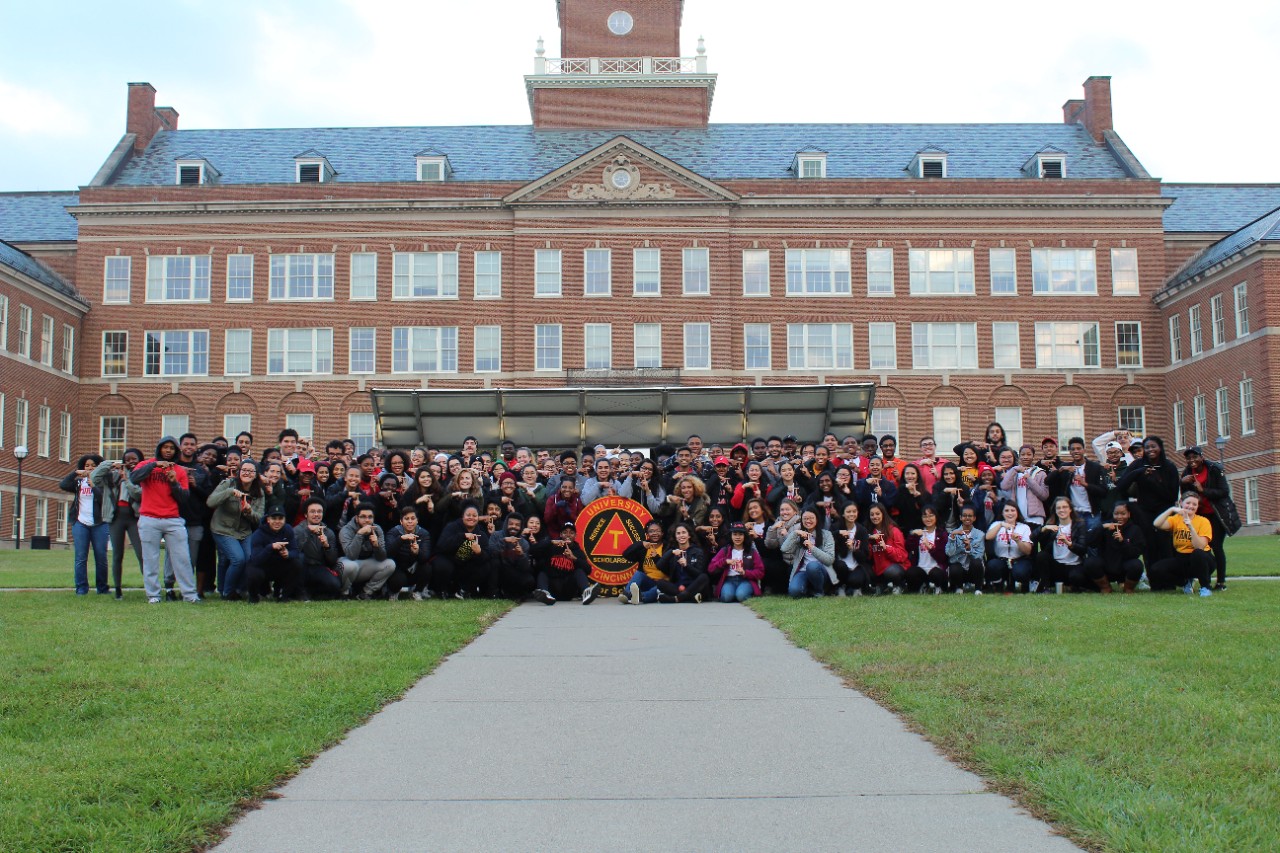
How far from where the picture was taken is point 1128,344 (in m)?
54.9

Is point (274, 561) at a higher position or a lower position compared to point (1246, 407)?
lower

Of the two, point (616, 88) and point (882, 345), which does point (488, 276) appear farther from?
point (882, 345)

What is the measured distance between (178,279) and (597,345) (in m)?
17.6

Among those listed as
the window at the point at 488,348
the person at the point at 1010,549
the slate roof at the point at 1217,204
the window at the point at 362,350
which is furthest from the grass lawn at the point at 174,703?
the slate roof at the point at 1217,204

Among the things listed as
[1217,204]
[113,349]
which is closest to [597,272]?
[113,349]

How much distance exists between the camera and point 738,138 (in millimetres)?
60312

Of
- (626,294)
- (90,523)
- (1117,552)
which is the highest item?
(626,294)

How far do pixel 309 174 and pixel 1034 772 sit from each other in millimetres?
55221

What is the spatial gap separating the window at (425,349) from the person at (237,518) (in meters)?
38.5

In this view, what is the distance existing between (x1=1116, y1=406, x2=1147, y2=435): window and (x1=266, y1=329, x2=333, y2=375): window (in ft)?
107

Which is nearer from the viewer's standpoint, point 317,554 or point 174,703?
point 174,703

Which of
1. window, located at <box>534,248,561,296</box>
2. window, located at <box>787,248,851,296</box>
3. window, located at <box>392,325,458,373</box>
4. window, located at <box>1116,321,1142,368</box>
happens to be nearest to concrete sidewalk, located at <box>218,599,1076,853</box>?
window, located at <box>534,248,561,296</box>

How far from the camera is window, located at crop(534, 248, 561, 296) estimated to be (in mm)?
54156

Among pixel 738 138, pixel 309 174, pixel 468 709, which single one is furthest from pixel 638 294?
pixel 468 709
